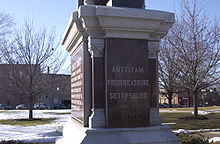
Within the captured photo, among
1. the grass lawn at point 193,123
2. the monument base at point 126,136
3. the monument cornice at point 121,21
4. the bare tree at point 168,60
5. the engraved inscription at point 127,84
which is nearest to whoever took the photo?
the monument base at point 126,136

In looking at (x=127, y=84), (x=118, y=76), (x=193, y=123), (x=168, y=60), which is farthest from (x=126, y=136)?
(x=168, y=60)

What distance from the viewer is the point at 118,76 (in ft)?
17.1

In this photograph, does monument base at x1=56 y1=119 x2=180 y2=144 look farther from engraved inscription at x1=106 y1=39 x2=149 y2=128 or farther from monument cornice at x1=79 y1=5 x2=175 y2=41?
monument cornice at x1=79 y1=5 x2=175 y2=41

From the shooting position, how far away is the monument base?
4855 millimetres

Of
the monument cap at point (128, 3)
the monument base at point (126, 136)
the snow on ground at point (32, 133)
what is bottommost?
the snow on ground at point (32, 133)

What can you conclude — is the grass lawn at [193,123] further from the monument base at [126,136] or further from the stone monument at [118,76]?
the stone monument at [118,76]

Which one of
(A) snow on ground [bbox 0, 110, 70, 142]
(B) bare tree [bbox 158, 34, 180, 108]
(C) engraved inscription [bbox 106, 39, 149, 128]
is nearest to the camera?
(C) engraved inscription [bbox 106, 39, 149, 128]

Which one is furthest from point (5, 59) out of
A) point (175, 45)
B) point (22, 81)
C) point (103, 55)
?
point (103, 55)

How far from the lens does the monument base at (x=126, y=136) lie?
15.9ft

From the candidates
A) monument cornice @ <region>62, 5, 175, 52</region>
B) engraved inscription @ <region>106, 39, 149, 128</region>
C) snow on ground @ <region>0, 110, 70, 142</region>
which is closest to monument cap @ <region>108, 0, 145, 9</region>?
monument cornice @ <region>62, 5, 175, 52</region>

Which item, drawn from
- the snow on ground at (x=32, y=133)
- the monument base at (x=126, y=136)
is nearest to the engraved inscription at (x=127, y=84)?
the monument base at (x=126, y=136)

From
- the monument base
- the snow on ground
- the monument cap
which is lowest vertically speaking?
the snow on ground

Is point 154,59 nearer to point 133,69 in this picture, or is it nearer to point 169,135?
point 133,69

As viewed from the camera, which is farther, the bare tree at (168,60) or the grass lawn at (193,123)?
the bare tree at (168,60)
